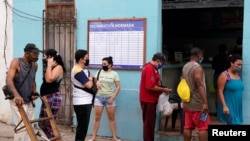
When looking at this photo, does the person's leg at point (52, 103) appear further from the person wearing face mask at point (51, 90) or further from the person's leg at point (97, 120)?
the person's leg at point (97, 120)

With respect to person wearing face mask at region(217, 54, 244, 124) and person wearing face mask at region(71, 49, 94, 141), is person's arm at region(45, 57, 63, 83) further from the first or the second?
person wearing face mask at region(217, 54, 244, 124)

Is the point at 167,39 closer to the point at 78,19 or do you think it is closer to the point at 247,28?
the point at 78,19

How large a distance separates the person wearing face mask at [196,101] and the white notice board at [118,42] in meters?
1.50

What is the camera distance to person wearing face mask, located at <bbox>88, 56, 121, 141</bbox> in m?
7.75

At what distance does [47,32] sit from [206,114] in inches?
161

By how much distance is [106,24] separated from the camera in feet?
27.2

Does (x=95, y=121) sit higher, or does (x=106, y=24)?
(x=106, y=24)

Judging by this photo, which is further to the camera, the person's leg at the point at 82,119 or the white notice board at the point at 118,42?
the white notice board at the point at 118,42

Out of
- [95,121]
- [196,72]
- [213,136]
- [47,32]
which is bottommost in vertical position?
[95,121]

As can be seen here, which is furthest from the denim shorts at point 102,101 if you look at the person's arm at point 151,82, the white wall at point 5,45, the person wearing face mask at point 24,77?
the white wall at point 5,45

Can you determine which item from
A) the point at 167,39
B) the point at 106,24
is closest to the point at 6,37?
the point at 106,24

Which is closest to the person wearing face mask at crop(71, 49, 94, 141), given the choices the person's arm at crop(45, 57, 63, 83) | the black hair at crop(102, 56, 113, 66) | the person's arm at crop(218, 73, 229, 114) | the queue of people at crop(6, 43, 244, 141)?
the queue of people at crop(6, 43, 244, 141)

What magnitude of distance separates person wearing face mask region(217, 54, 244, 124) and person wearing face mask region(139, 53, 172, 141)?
108 cm

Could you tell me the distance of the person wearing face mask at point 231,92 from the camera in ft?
20.7
